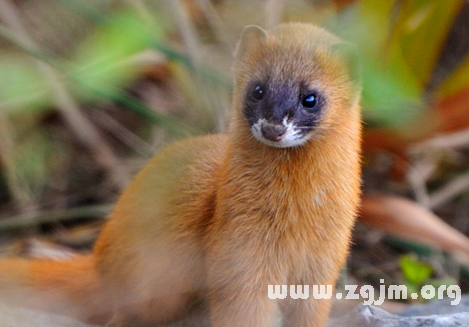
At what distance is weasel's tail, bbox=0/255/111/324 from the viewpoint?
2.41 metres

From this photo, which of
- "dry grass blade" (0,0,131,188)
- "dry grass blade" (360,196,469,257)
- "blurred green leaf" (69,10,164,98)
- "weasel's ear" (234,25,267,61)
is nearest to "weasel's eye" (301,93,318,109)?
"weasel's ear" (234,25,267,61)

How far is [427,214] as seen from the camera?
10.5 feet

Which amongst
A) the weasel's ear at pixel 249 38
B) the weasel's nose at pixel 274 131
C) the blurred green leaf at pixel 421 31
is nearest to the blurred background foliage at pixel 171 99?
the blurred green leaf at pixel 421 31

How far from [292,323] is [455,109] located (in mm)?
1594

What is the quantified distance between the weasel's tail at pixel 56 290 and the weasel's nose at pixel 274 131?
992 millimetres

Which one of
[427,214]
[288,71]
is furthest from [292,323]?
[427,214]

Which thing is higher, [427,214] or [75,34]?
[75,34]

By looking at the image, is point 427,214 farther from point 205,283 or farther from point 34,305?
point 34,305

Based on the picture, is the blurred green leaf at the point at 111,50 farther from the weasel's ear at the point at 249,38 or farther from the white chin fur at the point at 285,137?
the white chin fur at the point at 285,137

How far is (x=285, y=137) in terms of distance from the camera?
71.1 inches

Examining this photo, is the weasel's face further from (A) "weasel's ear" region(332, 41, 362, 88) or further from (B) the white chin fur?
(A) "weasel's ear" region(332, 41, 362, 88)

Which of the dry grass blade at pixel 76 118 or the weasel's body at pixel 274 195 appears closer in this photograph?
the weasel's body at pixel 274 195

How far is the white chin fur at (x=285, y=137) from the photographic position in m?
1.81

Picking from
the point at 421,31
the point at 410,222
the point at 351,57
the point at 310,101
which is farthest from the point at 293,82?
the point at 421,31
